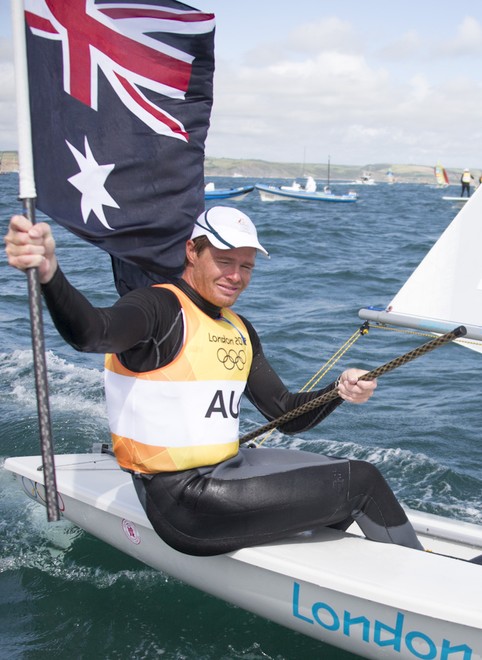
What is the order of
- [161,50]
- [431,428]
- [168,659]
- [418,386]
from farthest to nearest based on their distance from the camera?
1. [418,386]
2. [431,428]
3. [161,50]
4. [168,659]

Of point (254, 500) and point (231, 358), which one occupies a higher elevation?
point (231, 358)

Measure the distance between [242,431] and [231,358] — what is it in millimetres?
2770

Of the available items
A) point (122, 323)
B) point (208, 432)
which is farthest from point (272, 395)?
point (122, 323)

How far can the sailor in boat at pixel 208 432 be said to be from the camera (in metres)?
2.63

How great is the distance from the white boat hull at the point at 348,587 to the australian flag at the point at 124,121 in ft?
3.98

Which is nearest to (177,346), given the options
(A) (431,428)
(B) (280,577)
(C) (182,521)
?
(C) (182,521)

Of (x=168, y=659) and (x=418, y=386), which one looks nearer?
(x=168, y=659)

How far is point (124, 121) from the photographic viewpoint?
319 centimetres

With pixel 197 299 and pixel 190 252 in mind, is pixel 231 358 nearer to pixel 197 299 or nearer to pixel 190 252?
pixel 197 299

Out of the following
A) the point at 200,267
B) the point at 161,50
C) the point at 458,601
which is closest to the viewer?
the point at 458,601

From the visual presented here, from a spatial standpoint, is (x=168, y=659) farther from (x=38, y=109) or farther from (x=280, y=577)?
(x=38, y=109)

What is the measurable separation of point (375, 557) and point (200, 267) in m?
1.25

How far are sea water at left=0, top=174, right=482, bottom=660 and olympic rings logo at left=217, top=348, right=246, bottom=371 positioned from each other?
3.89 feet

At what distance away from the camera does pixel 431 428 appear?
577 cm
